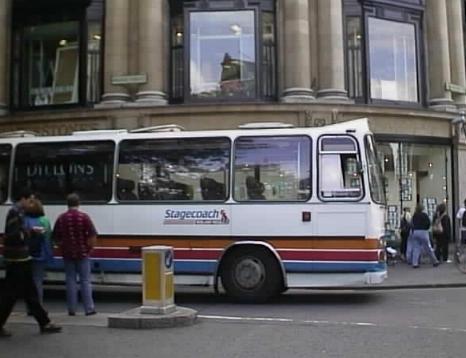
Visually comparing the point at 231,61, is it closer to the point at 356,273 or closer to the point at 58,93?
the point at 58,93

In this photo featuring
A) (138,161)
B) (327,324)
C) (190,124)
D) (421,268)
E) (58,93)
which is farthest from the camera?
(58,93)

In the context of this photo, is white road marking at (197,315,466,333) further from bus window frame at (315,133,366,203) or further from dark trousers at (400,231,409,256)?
dark trousers at (400,231,409,256)

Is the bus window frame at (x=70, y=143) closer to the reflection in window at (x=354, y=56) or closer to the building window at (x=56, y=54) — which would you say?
the building window at (x=56, y=54)

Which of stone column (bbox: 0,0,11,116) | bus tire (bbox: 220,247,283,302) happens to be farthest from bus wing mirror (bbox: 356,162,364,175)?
stone column (bbox: 0,0,11,116)

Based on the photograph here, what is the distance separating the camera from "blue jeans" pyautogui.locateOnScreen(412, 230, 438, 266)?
64.6ft

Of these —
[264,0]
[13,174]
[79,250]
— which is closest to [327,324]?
[79,250]

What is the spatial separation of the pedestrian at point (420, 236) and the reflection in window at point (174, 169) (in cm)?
856

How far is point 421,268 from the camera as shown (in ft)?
64.5

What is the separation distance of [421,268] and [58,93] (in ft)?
44.7

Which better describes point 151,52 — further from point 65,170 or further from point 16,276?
point 16,276

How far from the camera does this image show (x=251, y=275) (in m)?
12.9

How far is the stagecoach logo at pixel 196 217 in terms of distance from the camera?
12.9 metres

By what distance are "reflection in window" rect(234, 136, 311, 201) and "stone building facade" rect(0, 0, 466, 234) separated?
378 inches

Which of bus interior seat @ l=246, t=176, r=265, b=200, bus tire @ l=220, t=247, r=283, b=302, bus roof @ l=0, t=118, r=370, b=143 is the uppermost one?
bus roof @ l=0, t=118, r=370, b=143
